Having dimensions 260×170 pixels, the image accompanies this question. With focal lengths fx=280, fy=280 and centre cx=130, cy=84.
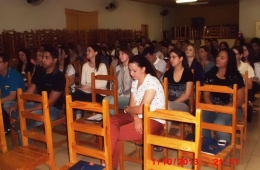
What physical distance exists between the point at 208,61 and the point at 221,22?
10.6 m

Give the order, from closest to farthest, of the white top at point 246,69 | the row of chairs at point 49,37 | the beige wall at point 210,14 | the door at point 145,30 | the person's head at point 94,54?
the white top at point 246,69
the person's head at point 94,54
the row of chairs at point 49,37
the door at point 145,30
the beige wall at point 210,14

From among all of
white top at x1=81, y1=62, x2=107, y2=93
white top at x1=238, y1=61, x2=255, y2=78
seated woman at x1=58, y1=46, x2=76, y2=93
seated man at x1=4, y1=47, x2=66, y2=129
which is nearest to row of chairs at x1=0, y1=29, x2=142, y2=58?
seated woman at x1=58, y1=46, x2=76, y2=93

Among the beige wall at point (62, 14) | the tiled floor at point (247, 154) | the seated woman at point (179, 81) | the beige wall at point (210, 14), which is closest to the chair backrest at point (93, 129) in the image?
the tiled floor at point (247, 154)

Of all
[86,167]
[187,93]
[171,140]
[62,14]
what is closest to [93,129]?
[86,167]

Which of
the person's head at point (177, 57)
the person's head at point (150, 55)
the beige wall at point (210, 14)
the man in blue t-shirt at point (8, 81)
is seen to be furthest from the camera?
the beige wall at point (210, 14)

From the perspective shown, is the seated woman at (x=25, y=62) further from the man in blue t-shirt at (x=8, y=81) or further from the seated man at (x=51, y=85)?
the seated man at (x=51, y=85)

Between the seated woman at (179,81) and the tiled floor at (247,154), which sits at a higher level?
the seated woman at (179,81)

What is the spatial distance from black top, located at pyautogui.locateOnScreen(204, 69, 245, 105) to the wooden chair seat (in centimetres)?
183

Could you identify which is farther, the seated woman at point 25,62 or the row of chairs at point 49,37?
the row of chairs at point 49,37

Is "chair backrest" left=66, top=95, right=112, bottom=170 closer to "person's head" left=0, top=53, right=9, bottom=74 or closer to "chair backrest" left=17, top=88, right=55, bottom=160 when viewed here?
"chair backrest" left=17, top=88, right=55, bottom=160

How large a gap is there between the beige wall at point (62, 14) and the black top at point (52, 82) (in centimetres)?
391

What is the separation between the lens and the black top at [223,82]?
2.92 metres

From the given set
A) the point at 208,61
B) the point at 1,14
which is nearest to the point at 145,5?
the point at 1,14

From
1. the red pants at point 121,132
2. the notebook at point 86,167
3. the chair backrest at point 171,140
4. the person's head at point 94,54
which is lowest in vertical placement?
the notebook at point 86,167
